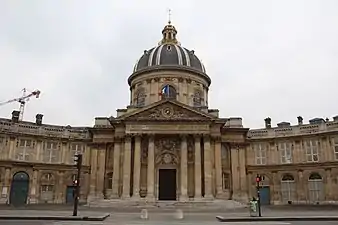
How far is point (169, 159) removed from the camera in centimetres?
4247

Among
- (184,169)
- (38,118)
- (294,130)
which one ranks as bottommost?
(184,169)

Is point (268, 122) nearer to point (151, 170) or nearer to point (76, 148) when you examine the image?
point (151, 170)

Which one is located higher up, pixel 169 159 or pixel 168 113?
pixel 168 113

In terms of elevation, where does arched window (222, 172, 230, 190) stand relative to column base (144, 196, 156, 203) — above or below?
above

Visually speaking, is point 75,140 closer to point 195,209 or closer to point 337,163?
point 195,209

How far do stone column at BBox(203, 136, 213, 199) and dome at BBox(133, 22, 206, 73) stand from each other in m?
14.2

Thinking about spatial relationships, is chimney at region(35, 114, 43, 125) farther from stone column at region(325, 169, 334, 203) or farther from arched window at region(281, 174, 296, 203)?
stone column at region(325, 169, 334, 203)

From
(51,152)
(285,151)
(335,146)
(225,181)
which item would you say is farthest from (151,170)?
(335,146)

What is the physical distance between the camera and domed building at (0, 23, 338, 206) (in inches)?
1619

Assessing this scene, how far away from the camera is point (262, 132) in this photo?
156ft

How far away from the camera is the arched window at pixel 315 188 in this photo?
4232cm

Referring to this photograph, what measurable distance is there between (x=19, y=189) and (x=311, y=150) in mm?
36950

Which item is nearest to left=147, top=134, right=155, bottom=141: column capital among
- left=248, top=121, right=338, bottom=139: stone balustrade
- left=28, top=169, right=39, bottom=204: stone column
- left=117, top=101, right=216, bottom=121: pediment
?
left=117, top=101, right=216, bottom=121: pediment

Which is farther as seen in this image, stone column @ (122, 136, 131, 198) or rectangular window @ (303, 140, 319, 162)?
rectangular window @ (303, 140, 319, 162)
